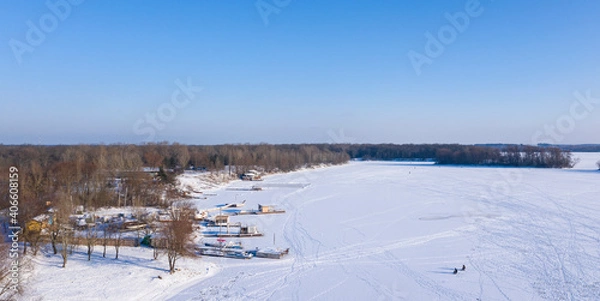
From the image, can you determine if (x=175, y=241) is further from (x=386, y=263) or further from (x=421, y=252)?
(x=421, y=252)

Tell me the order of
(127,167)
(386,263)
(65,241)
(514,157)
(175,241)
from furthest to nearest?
1. (514,157)
2. (127,167)
3. (386,263)
4. (175,241)
5. (65,241)

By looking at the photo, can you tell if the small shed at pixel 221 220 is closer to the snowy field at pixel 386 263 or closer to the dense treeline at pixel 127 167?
the snowy field at pixel 386 263

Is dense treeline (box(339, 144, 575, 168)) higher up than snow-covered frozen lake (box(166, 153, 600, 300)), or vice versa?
dense treeline (box(339, 144, 575, 168))

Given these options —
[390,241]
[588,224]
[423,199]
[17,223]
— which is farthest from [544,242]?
[17,223]

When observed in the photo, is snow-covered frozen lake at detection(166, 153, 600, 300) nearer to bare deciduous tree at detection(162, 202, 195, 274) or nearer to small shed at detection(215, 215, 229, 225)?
bare deciduous tree at detection(162, 202, 195, 274)

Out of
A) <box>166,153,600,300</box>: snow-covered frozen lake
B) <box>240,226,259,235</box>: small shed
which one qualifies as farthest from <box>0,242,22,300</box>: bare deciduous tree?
<box>240,226,259,235</box>: small shed

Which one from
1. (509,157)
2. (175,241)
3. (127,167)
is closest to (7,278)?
(175,241)

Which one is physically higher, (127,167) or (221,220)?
(127,167)

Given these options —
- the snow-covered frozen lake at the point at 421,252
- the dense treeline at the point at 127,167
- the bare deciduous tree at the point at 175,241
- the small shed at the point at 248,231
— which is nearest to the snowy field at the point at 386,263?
the snow-covered frozen lake at the point at 421,252
